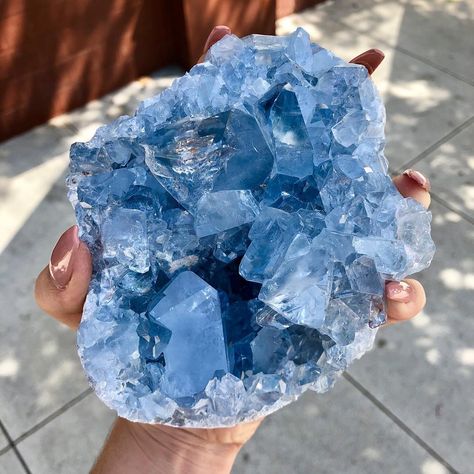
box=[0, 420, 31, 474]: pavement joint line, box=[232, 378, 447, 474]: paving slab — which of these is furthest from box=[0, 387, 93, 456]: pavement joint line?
box=[232, 378, 447, 474]: paving slab

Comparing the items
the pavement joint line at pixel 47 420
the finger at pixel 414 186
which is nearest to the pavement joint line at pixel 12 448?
the pavement joint line at pixel 47 420

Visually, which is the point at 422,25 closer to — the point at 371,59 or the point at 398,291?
the point at 371,59

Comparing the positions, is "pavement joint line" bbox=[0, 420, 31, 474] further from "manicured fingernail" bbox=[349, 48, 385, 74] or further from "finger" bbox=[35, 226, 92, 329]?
"manicured fingernail" bbox=[349, 48, 385, 74]

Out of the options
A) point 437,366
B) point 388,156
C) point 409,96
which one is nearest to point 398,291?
point 437,366

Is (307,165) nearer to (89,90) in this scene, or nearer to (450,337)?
(450,337)

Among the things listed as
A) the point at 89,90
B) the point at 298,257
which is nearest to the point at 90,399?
A: the point at 298,257

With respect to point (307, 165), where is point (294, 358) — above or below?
below

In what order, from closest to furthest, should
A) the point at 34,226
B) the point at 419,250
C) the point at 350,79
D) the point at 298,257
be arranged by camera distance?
the point at 298,257
the point at 419,250
the point at 350,79
the point at 34,226
